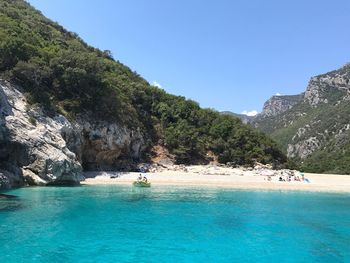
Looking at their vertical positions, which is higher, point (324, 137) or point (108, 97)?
point (324, 137)

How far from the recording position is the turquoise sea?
17422 millimetres

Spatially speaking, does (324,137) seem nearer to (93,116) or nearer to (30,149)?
(93,116)

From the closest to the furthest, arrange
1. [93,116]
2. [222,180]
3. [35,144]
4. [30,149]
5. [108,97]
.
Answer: [30,149] < [35,144] < [222,180] < [93,116] < [108,97]

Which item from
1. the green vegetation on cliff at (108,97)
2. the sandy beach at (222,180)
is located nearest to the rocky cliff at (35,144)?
the green vegetation on cliff at (108,97)

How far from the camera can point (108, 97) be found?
6662cm

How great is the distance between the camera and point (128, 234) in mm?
21062

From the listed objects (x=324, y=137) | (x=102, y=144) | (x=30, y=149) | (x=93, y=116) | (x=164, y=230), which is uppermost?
(x=324, y=137)

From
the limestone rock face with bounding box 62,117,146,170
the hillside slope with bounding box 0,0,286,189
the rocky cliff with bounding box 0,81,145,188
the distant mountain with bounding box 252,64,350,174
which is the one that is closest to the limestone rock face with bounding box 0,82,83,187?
the rocky cliff with bounding box 0,81,145,188

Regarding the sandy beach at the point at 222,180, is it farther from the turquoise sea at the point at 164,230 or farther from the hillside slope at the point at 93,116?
the turquoise sea at the point at 164,230

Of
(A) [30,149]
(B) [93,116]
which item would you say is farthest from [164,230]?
(B) [93,116]

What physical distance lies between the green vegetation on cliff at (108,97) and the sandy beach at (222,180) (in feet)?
33.3

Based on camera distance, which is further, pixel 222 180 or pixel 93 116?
pixel 93 116

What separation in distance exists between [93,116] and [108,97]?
17.6 ft

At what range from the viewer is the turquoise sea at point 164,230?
57.2 feet
